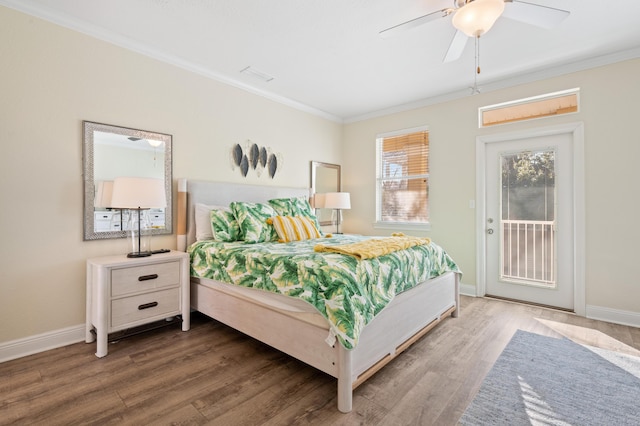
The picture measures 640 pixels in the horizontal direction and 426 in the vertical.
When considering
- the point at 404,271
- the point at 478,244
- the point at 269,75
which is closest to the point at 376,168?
the point at 478,244

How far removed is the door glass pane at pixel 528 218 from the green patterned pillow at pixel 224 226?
10.5 ft

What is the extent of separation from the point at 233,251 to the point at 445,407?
183 cm

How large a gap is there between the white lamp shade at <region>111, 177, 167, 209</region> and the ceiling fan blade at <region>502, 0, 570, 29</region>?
2.85 m

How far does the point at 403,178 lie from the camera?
183 inches

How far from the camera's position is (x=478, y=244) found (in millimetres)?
3850

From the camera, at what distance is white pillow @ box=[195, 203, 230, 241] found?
3.11 m

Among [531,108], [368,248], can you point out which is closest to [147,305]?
[368,248]

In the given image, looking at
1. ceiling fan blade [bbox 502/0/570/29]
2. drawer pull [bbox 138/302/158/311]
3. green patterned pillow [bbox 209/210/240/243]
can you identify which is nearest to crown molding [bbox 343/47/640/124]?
ceiling fan blade [bbox 502/0/570/29]

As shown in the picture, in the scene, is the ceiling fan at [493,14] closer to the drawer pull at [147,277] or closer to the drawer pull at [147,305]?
the drawer pull at [147,277]

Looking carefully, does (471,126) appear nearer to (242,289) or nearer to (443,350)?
(443,350)

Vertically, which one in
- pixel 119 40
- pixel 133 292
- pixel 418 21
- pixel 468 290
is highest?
pixel 119 40

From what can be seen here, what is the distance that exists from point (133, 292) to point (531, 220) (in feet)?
13.8

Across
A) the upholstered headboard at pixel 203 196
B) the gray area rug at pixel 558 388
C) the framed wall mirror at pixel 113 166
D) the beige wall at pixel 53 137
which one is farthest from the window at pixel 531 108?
the framed wall mirror at pixel 113 166

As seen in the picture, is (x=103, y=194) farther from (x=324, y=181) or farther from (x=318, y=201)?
(x=324, y=181)
